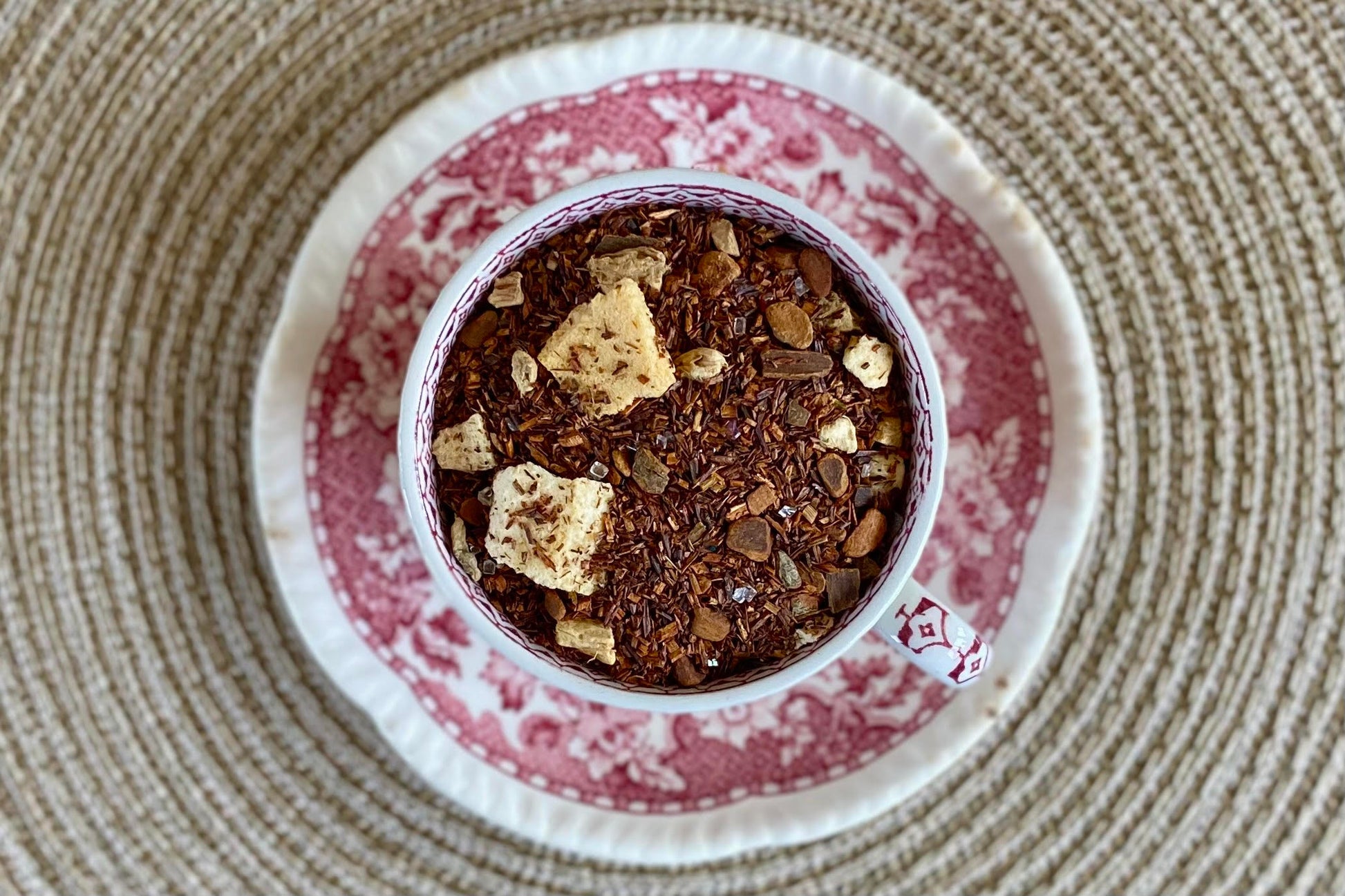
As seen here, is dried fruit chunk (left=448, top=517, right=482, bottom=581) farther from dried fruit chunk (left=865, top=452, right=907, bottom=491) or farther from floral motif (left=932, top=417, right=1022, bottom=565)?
floral motif (left=932, top=417, right=1022, bottom=565)

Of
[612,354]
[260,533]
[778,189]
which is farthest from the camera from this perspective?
[260,533]

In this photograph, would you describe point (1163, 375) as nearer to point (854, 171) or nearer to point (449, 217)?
point (854, 171)

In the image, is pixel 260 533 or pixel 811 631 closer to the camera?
pixel 811 631

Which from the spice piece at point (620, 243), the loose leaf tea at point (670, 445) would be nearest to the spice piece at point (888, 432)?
the loose leaf tea at point (670, 445)

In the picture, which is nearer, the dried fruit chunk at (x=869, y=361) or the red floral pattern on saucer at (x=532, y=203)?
the dried fruit chunk at (x=869, y=361)

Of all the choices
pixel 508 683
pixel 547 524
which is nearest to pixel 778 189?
pixel 547 524

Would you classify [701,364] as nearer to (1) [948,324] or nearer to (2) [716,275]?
(2) [716,275]

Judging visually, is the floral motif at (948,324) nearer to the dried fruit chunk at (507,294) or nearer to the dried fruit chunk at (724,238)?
the dried fruit chunk at (724,238)

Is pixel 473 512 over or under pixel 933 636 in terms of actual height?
over
